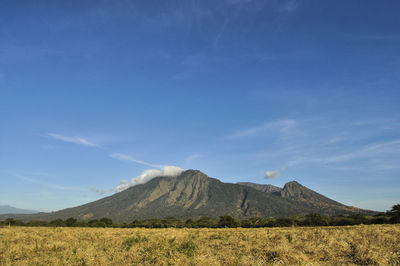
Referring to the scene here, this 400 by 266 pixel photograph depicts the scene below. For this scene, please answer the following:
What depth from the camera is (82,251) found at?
521 inches

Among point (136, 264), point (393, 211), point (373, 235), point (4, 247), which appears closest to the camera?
point (136, 264)

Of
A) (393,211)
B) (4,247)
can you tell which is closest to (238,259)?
(4,247)

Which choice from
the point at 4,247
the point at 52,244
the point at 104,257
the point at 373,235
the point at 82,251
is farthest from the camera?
the point at 373,235

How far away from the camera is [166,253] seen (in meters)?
12.5

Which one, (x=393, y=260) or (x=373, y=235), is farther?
(x=373, y=235)

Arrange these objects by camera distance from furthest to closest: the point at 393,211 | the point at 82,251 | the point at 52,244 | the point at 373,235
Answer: the point at 393,211
the point at 373,235
the point at 52,244
the point at 82,251

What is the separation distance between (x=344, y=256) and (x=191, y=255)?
7287 millimetres

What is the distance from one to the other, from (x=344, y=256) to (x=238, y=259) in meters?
5.46

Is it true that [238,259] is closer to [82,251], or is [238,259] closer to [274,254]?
[274,254]

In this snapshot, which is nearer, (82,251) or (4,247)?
(82,251)

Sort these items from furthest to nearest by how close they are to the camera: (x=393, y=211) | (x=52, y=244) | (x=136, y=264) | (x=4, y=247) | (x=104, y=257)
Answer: (x=393, y=211) < (x=52, y=244) < (x=4, y=247) < (x=104, y=257) < (x=136, y=264)

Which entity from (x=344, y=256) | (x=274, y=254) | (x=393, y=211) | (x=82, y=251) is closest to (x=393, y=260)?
(x=344, y=256)

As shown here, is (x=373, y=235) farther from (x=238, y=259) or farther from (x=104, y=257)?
(x=104, y=257)

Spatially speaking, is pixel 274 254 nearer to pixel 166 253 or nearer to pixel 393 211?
pixel 166 253
